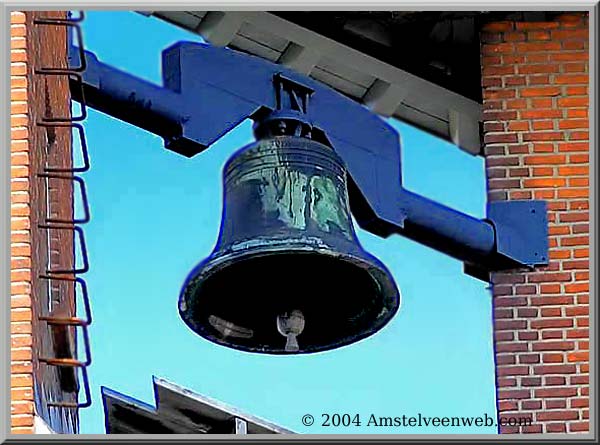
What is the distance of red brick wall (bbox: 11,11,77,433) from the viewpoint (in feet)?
25.3

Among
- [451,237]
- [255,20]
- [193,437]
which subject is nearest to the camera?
[193,437]

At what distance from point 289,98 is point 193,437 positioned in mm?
1565

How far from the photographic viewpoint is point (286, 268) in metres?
8.37

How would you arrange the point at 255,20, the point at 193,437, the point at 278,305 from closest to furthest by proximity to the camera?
the point at 193,437, the point at 278,305, the point at 255,20

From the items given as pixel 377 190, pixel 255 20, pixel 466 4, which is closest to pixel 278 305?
pixel 377 190

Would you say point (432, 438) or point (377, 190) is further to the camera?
point (377, 190)

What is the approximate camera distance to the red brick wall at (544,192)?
29.4ft

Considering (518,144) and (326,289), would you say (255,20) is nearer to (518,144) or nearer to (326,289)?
(518,144)

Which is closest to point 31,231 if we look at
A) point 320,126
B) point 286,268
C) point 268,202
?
point 268,202

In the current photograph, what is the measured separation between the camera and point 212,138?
8.50 m

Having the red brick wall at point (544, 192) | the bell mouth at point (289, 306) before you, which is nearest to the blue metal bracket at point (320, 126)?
the red brick wall at point (544, 192)

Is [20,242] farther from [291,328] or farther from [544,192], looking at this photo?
[544,192]

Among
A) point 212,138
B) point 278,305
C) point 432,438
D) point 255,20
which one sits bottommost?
point 432,438

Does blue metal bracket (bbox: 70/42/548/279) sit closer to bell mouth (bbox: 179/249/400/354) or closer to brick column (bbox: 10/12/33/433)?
brick column (bbox: 10/12/33/433)
